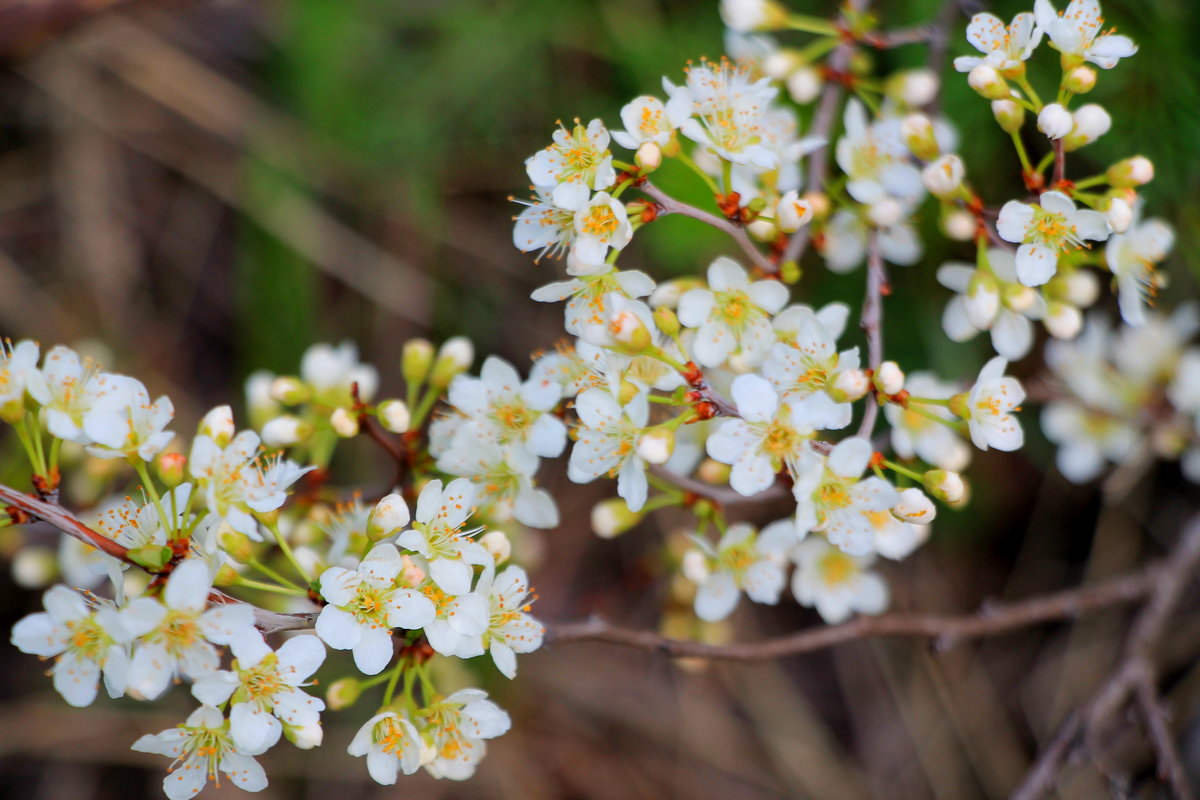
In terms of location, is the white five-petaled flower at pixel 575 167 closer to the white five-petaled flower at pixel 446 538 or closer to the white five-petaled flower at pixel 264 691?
the white five-petaled flower at pixel 446 538

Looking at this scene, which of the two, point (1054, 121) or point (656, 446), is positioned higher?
point (1054, 121)

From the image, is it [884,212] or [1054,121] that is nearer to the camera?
[1054,121]

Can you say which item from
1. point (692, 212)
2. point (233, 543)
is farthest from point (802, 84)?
point (233, 543)

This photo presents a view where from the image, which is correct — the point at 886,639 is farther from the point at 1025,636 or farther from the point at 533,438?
the point at 533,438

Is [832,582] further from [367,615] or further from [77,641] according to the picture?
[77,641]

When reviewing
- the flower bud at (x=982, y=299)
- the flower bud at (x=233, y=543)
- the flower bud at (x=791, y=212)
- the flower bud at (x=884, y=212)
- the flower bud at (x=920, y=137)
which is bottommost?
the flower bud at (x=233, y=543)

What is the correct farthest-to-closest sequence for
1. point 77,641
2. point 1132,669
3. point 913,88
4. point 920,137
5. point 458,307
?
1. point 458,307
2. point 1132,669
3. point 913,88
4. point 920,137
5. point 77,641

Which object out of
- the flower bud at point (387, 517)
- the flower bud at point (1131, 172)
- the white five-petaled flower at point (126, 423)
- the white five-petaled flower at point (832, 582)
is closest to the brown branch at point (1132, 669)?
the white five-petaled flower at point (832, 582)
